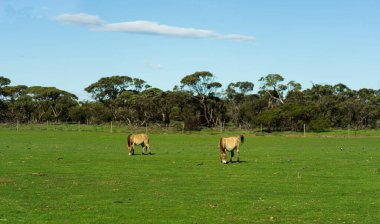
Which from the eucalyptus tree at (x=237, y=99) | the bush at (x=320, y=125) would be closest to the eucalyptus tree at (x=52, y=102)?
the eucalyptus tree at (x=237, y=99)

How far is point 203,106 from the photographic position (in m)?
103

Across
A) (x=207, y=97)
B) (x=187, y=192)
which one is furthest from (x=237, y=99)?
(x=187, y=192)

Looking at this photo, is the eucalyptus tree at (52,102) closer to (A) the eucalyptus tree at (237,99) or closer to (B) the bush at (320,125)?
(A) the eucalyptus tree at (237,99)

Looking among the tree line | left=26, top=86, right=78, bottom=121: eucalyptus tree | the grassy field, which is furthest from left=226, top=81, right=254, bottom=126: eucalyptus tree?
the grassy field

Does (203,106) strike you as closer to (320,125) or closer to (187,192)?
(320,125)

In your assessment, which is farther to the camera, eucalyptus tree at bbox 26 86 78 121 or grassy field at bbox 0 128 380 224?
eucalyptus tree at bbox 26 86 78 121

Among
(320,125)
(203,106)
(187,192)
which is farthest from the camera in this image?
(203,106)

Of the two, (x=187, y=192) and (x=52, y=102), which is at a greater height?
(x=52, y=102)

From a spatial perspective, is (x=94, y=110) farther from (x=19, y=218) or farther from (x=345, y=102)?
(x=19, y=218)

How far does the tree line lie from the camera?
85.6m

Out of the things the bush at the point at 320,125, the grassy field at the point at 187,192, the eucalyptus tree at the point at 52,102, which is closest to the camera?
the grassy field at the point at 187,192

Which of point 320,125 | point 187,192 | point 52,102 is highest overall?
point 52,102

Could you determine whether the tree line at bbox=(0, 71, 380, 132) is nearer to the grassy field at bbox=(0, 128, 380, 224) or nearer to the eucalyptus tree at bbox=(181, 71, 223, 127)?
the eucalyptus tree at bbox=(181, 71, 223, 127)

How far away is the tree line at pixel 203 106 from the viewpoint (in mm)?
85562
